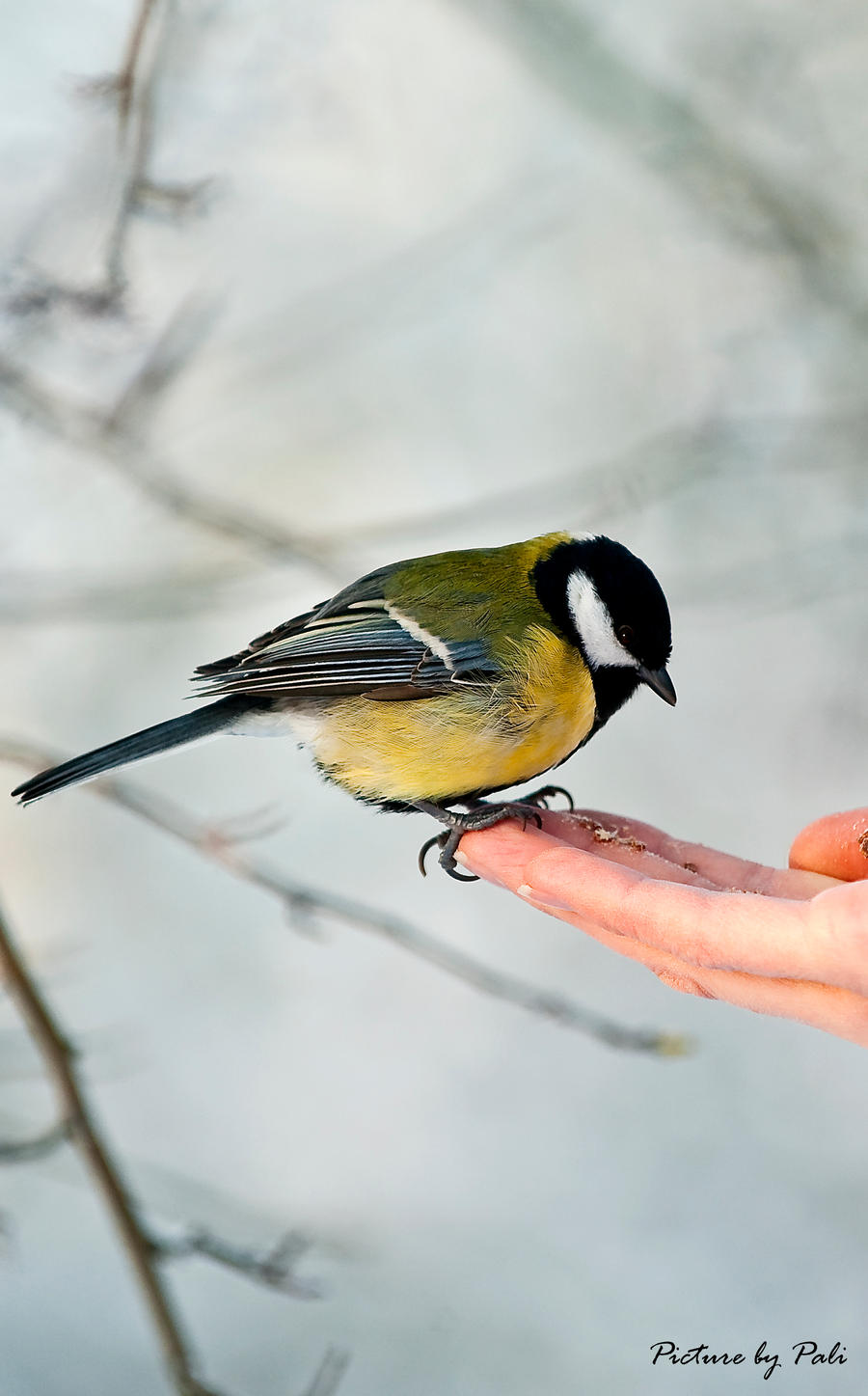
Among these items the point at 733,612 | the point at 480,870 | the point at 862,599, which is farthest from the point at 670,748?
the point at 480,870

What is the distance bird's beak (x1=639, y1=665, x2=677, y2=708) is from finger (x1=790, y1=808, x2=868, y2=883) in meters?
0.31

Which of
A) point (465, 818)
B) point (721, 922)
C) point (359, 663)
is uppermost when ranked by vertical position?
point (359, 663)

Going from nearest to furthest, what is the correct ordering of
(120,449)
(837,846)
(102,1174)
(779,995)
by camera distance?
(779,995) → (102,1174) → (837,846) → (120,449)

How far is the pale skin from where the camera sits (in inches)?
45.6

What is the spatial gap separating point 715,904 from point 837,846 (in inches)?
21.0

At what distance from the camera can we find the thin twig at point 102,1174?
61.3 inches

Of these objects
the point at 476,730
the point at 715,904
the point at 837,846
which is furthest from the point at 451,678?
the point at 715,904

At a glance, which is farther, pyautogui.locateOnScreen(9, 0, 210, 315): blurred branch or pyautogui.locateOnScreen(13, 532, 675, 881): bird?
pyautogui.locateOnScreen(13, 532, 675, 881): bird

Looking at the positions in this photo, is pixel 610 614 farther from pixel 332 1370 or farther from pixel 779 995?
pixel 332 1370

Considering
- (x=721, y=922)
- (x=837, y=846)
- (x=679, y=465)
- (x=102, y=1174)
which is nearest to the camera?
(x=721, y=922)

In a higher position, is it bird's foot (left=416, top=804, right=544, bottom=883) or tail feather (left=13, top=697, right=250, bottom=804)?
bird's foot (left=416, top=804, right=544, bottom=883)

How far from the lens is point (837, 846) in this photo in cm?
170

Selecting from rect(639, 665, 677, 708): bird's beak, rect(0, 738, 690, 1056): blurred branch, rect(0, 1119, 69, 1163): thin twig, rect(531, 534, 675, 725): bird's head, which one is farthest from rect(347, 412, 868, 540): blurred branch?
rect(0, 1119, 69, 1163): thin twig

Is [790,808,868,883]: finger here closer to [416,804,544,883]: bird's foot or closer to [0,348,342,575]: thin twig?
[416,804,544,883]: bird's foot
